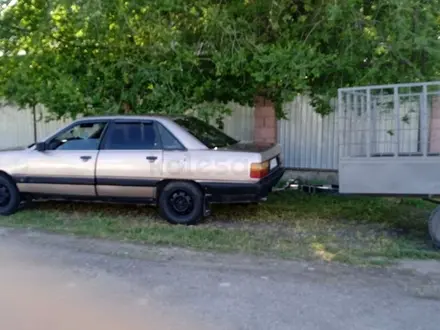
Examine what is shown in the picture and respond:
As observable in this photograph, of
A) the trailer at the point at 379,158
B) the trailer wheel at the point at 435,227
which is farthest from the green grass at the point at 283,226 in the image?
the trailer at the point at 379,158

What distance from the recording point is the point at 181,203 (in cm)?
683

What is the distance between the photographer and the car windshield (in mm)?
6932

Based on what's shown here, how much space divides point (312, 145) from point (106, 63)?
15.0 ft

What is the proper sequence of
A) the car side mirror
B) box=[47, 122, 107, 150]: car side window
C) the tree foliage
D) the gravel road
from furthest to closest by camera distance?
the car side mirror
box=[47, 122, 107, 150]: car side window
the tree foliage
the gravel road

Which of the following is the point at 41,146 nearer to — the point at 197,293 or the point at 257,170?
the point at 257,170

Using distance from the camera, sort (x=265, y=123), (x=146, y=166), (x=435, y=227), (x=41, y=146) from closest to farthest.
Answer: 1. (x=435, y=227)
2. (x=146, y=166)
3. (x=41, y=146)
4. (x=265, y=123)

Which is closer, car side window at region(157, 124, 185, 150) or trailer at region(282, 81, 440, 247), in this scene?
trailer at region(282, 81, 440, 247)

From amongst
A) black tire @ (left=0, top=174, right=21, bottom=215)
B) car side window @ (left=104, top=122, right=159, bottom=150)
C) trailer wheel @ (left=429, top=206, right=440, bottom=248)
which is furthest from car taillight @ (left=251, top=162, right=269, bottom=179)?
black tire @ (left=0, top=174, right=21, bottom=215)

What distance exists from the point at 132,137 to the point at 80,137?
35.5 inches

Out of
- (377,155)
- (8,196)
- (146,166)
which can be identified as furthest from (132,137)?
(377,155)

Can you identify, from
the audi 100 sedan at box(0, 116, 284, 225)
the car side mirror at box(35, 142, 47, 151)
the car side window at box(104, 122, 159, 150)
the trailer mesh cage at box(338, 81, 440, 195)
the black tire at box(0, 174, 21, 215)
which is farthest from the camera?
the black tire at box(0, 174, 21, 215)

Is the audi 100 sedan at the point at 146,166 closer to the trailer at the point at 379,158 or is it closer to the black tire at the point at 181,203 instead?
the black tire at the point at 181,203

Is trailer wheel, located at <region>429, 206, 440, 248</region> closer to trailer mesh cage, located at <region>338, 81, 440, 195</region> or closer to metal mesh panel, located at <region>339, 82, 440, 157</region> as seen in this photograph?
trailer mesh cage, located at <region>338, 81, 440, 195</region>

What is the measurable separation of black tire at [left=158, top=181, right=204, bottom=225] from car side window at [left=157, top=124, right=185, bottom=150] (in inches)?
20.1
